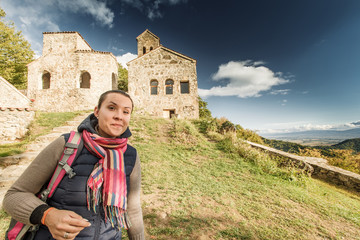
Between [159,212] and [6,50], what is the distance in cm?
2318

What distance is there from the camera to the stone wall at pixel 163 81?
14.2 m

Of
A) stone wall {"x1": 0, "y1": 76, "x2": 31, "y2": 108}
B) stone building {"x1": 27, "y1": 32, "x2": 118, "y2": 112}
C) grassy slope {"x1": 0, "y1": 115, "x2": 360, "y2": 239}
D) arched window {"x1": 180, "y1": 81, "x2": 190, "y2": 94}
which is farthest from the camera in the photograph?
arched window {"x1": 180, "y1": 81, "x2": 190, "y2": 94}

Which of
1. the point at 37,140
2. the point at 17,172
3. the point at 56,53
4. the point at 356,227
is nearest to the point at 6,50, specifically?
the point at 56,53

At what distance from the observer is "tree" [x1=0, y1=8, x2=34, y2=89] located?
14.4 meters

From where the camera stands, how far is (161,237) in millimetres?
2322

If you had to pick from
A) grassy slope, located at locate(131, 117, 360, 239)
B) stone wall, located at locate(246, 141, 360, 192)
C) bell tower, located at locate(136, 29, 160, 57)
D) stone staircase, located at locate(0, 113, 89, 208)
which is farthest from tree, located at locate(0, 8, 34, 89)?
stone wall, located at locate(246, 141, 360, 192)

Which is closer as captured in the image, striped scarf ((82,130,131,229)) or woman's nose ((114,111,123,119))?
striped scarf ((82,130,131,229))

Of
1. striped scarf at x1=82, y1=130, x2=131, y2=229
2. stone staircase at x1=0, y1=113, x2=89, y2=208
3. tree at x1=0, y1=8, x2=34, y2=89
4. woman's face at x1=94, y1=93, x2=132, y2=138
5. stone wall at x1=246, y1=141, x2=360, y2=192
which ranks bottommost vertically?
stone wall at x1=246, y1=141, x2=360, y2=192

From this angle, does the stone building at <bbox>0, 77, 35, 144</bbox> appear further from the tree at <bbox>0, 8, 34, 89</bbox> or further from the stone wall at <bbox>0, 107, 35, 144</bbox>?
the tree at <bbox>0, 8, 34, 89</bbox>

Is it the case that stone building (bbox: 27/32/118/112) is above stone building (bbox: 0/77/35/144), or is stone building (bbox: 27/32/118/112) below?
above

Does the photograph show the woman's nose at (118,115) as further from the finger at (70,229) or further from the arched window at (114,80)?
the arched window at (114,80)

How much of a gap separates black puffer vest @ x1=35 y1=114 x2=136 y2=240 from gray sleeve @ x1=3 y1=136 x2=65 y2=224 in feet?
0.39

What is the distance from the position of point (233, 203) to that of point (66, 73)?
17.8 metres

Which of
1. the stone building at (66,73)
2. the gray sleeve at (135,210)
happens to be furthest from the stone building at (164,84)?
the gray sleeve at (135,210)
